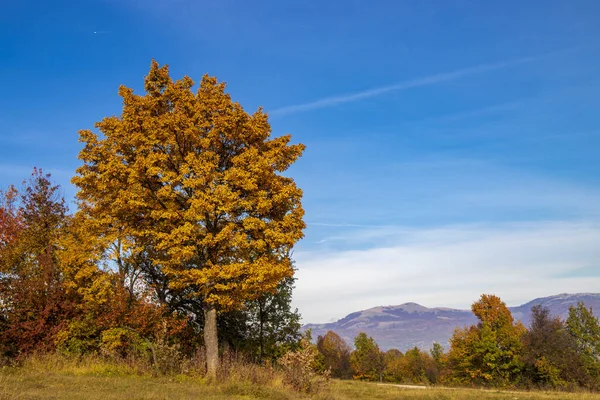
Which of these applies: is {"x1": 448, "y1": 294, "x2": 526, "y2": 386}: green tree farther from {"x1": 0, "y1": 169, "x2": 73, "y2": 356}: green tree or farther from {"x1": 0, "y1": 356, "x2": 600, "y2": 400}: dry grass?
{"x1": 0, "y1": 169, "x2": 73, "y2": 356}: green tree

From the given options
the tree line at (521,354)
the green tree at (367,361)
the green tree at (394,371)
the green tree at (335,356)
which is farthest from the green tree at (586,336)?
the green tree at (335,356)

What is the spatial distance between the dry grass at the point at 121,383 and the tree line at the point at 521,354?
88.6ft

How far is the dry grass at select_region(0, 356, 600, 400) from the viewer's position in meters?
10.4

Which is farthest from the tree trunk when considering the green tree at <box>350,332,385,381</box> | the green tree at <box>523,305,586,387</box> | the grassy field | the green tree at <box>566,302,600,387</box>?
the green tree at <box>350,332,385,381</box>

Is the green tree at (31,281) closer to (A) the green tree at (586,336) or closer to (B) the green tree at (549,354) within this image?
(B) the green tree at (549,354)

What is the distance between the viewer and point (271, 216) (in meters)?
16.9

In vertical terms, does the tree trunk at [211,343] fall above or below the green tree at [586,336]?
above

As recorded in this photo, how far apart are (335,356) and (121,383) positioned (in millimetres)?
78796

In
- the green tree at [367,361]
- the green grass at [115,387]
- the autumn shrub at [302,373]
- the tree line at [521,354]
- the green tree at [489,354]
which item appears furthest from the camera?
the green tree at [367,361]

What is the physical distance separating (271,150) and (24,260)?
16.7 metres

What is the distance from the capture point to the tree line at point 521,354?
42781 millimetres

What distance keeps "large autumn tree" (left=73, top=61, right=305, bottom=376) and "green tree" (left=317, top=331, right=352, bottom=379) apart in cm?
6257

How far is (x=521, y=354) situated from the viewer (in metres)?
48.7

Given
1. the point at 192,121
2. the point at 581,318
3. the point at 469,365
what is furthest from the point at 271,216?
the point at 581,318
